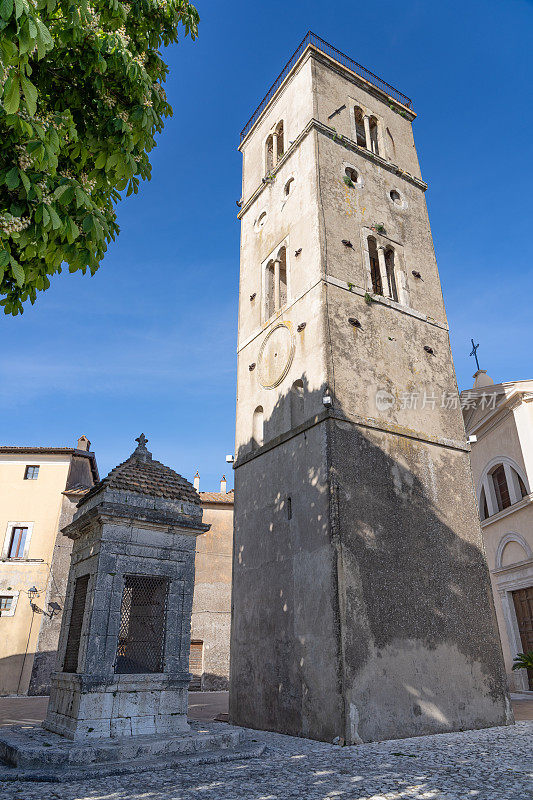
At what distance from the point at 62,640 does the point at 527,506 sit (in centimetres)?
1489

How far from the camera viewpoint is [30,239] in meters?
4.56

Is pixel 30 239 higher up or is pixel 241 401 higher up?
pixel 241 401

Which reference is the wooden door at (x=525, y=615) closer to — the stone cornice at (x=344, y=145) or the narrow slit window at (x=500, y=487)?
the narrow slit window at (x=500, y=487)

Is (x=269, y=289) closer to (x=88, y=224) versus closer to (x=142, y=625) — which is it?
(x=142, y=625)

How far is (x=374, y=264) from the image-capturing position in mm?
16172

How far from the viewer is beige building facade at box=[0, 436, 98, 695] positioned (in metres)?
21.7

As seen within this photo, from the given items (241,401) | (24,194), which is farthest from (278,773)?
(241,401)

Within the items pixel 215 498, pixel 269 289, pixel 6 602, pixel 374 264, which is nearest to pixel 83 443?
pixel 215 498

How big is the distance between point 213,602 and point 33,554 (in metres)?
8.40

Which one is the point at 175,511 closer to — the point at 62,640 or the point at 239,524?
the point at 62,640

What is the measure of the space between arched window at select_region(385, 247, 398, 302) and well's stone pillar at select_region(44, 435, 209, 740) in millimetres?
9074

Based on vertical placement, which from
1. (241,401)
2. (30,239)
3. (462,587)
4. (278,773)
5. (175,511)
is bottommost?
(278,773)

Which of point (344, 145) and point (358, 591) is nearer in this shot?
point (358, 591)

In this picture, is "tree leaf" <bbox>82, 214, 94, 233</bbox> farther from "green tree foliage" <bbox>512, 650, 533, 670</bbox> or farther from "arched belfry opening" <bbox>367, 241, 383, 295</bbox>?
"green tree foliage" <bbox>512, 650, 533, 670</bbox>
